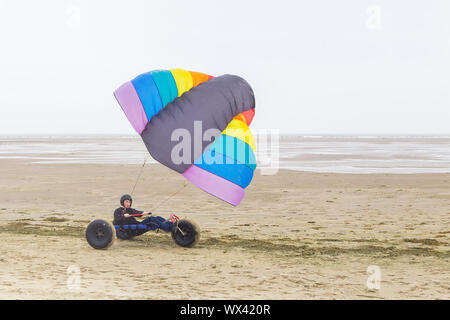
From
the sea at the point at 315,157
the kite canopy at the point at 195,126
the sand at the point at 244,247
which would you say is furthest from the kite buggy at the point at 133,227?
the sea at the point at 315,157

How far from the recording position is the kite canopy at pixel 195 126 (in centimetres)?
1009

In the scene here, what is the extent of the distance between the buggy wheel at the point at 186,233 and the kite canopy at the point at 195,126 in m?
1.05

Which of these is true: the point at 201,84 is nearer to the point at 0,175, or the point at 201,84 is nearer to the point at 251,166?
the point at 251,166

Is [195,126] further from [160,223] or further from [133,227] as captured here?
[133,227]

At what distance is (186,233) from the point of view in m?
11.0

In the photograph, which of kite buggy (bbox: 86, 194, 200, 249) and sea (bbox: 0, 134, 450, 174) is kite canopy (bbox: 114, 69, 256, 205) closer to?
sea (bbox: 0, 134, 450, 174)

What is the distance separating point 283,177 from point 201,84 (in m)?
15.9

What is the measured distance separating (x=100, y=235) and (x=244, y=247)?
309 centimetres

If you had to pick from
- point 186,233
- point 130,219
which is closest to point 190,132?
point 186,233

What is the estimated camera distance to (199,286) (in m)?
7.89

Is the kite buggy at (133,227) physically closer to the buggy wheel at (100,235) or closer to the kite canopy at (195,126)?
the buggy wheel at (100,235)

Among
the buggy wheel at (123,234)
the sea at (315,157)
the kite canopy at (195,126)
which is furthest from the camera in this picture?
the sea at (315,157)

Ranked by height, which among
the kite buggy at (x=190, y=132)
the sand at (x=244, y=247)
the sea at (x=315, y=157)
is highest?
the sea at (x=315, y=157)
